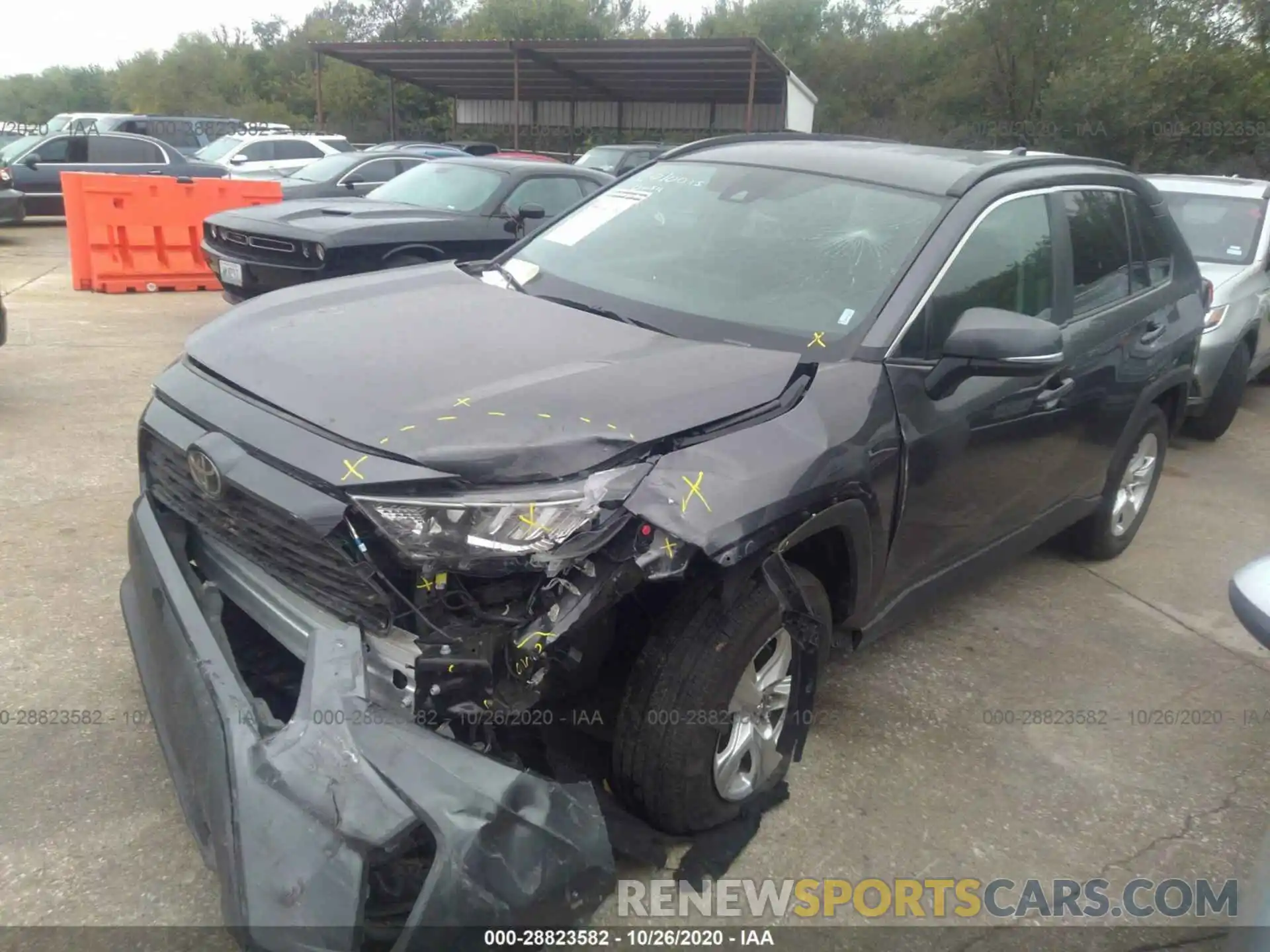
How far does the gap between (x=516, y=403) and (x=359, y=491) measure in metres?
0.44

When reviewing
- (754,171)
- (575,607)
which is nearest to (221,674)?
(575,607)

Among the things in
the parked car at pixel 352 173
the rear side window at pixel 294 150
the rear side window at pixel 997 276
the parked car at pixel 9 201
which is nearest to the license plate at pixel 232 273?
the parked car at pixel 352 173

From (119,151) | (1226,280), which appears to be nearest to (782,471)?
(1226,280)

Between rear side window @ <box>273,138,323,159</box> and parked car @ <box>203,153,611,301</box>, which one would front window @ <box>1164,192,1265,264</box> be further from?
rear side window @ <box>273,138,323,159</box>

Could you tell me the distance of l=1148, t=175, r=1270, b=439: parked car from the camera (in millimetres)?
6820

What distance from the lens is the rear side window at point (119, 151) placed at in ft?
51.4

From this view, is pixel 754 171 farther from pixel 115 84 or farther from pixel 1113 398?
pixel 115 84

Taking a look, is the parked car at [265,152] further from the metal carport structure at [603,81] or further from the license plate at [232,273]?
the license plate at [232,273]

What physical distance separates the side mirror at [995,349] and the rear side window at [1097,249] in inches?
40.5

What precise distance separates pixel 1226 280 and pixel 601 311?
5.80 metres

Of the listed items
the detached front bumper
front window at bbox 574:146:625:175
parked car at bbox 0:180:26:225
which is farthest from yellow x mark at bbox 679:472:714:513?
front window at bbox 574:146:625:175

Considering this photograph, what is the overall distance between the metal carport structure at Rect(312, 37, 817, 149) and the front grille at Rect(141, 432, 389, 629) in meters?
19.9

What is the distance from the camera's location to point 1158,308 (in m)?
4.48

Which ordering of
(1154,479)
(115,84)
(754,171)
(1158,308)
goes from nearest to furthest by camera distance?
(754,171) → (1158,308) → (1154,479) → (115,84)
